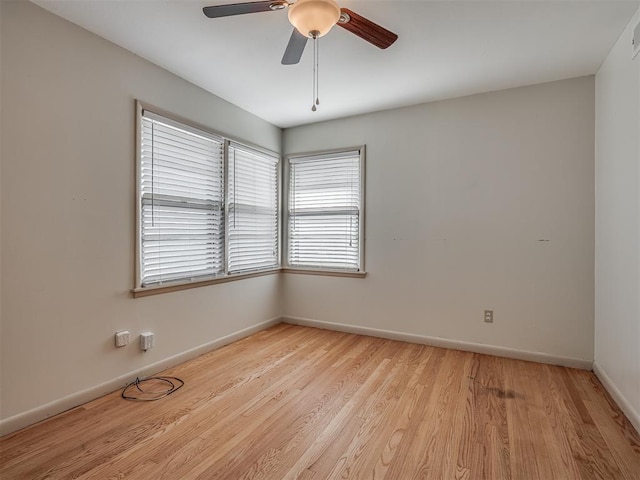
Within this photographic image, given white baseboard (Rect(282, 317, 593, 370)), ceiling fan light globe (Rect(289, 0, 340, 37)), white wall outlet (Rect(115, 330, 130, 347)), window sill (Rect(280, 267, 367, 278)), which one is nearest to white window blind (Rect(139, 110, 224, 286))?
white wall outlet (Rect(115, 330, 130, 347))

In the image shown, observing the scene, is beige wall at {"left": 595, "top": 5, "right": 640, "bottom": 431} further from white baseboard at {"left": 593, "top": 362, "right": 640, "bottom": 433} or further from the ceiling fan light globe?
the ceiling fan light globe

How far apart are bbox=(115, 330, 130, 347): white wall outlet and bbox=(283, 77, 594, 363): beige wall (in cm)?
218

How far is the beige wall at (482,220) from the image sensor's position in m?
2.90

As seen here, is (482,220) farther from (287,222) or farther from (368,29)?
(287,222)

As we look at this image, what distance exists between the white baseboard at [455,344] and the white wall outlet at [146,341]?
6.16 ft

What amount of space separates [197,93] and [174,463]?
9.45ft

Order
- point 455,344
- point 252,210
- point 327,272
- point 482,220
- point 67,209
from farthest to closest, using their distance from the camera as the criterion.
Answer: point 327,272, point 252,210, point 455,344, point 482,220, point 67,209

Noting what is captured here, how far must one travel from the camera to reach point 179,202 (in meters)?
2.94

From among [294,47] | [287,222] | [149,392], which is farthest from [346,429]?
[287,222]

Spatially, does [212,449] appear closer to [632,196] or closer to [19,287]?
[19,287]

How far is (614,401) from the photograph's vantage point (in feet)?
7.60

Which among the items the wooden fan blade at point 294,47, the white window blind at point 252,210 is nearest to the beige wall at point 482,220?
the white window blind at point 252,210

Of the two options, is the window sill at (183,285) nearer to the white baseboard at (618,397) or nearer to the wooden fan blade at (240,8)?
the wooden fan blade at (240,8)

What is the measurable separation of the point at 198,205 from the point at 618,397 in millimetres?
3544
